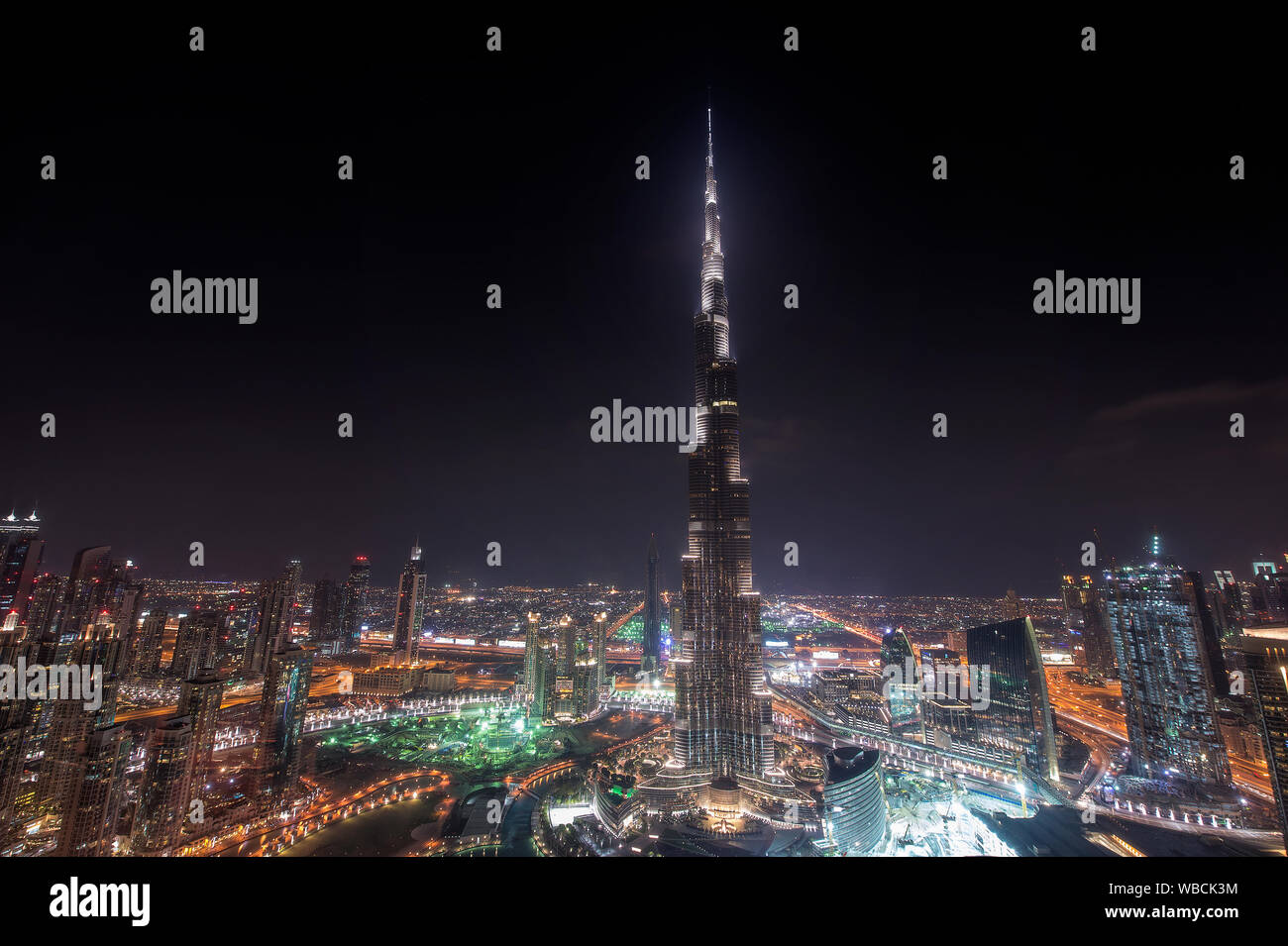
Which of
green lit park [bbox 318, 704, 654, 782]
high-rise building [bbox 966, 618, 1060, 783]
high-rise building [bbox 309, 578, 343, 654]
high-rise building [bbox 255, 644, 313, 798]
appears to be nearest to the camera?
high-rise building [bbox 255, 644, 313, 798]

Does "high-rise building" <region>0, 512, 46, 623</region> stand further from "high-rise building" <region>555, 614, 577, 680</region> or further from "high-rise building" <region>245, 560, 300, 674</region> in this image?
"high-rise building" <region>555, 614, 577, 680</region>

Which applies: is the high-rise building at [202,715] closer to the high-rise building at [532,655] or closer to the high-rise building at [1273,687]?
the high-rise building at [532,655]

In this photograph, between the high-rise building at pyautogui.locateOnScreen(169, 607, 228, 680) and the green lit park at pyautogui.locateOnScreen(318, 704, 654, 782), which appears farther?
the high-rise building at pyautogui.locateOnScreen(169, 607, 228, 680)

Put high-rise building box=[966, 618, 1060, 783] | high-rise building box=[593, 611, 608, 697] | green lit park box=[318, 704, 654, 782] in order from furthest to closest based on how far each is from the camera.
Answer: high-rise building box=[593, 611, 608, 697] → green lit park box=[318, 704, 654, 782] → high-rise building box=[966, 618, 1060, 783]

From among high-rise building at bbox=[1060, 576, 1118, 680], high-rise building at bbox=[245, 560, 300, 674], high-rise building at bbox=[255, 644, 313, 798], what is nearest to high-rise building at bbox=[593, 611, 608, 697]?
high-rise building at bbox=[255, 644, 313, 798]

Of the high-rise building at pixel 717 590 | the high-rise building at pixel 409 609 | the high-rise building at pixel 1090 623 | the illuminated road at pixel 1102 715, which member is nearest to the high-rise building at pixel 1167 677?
the illuminated road at pixel 1102 715

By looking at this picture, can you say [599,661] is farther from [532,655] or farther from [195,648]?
[195,648]
